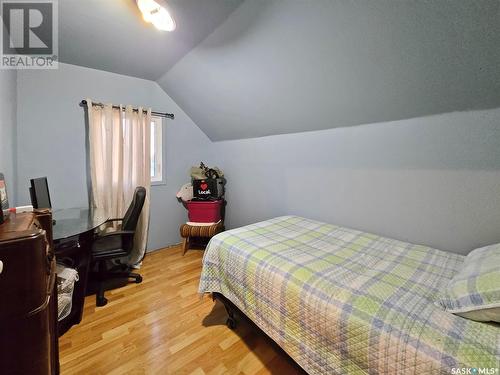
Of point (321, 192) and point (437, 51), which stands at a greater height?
point (437, 51)

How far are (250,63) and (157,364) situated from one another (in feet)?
7.72

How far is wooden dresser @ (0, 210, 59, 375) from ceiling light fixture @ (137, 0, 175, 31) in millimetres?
1444

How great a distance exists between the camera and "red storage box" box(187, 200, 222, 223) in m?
2.86

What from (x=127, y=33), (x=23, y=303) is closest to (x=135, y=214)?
(x=23, y=303)

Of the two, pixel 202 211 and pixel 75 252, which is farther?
pixel 202 211

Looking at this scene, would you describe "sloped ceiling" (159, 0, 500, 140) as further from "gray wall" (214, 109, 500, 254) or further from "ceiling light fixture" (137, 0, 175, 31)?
"ceiling light fixture" (137, 0, 175, 31)

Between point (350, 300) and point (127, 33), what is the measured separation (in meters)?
2.47

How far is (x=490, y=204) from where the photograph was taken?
135 centimetres

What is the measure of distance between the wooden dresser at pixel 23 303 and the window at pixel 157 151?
7.60 ft

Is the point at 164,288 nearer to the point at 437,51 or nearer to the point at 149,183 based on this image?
the point at 149,183

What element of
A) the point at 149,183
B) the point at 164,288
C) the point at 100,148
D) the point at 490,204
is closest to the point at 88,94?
the point at 100,148

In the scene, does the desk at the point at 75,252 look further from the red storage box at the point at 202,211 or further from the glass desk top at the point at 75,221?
the red storage box at the point at 202,211

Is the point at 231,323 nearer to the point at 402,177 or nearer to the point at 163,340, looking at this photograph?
the point at 163,340

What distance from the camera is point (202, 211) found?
2875mm
